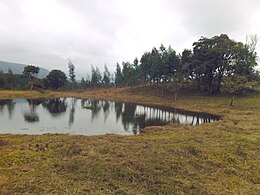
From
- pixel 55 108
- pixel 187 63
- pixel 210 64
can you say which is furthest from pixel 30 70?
pixel 210 64

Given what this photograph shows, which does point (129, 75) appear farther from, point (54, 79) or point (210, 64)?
point (210, 64)

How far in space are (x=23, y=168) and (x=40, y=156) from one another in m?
1.64

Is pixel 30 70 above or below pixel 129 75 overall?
below

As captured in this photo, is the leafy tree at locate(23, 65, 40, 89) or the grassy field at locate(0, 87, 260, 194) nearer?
the grassy field at locate(0, 87, 260, 194)

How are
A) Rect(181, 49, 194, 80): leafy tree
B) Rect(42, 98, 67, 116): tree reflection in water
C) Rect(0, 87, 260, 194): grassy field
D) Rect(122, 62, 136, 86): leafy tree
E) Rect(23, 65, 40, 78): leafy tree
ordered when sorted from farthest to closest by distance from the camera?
Rect(122, 62, 136, 86): leafy tree → Rect(23, 65, 40, 78): leafy tree → Rect(181, 49, 194, 80): leafy tree → Rect(42, 98, 67, 116): tree reflection in water → Rect(0, 87, 260, 194): grassy field

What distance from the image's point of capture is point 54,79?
91.1 metres

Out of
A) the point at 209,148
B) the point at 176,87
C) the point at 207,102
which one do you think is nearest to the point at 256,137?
the point at 209,148

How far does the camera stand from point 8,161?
10.1 m

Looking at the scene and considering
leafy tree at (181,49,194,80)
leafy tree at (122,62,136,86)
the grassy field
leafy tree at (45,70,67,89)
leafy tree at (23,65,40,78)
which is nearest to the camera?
the grassy field

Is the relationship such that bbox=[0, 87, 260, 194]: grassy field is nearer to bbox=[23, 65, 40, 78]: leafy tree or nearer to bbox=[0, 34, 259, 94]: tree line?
bbox=[0, 34, 259, 94]: tree line

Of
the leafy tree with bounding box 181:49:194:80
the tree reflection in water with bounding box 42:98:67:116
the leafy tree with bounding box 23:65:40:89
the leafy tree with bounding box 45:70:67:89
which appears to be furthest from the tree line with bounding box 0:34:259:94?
the tree reflection in water with bounding box 42:98:67:116

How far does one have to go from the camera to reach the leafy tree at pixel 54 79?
297 feet

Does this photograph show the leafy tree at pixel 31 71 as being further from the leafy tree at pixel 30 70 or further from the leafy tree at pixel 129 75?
the leafy tree at pixel 129 75

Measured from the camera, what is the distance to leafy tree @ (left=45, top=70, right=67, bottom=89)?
90.5 meters
